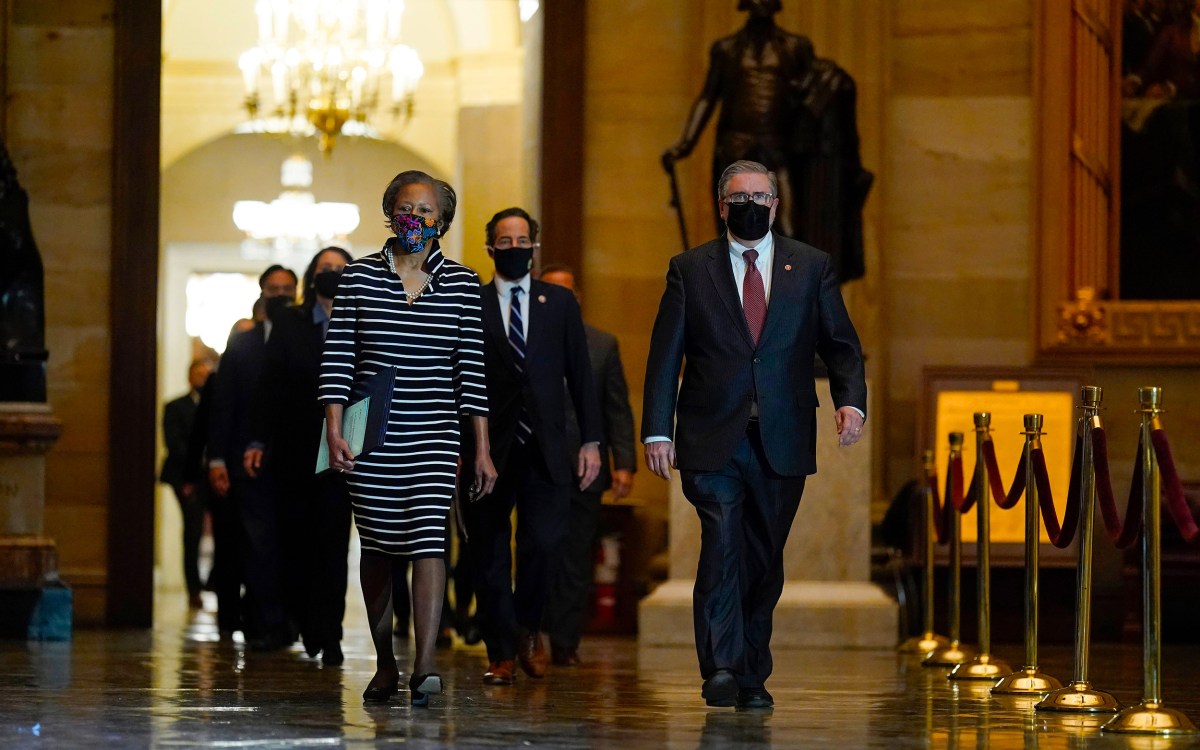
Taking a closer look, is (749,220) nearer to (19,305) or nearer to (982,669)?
(982,669)

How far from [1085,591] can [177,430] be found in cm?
1123

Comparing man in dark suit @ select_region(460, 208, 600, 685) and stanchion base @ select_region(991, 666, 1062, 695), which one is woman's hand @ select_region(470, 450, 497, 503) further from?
stanchion base @ select_region(991, 666, 1062, 695)

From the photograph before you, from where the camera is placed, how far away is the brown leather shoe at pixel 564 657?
9.59 m

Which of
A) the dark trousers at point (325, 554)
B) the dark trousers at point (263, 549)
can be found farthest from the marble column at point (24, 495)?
the dark trousers at point (325, 554)

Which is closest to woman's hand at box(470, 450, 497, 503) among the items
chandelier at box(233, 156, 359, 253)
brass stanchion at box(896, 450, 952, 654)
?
brass stanchion at box(896, 450, 952, 654)

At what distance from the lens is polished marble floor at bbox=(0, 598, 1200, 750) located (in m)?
6.12

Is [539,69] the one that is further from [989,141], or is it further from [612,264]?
[989,141]

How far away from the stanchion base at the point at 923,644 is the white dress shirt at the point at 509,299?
110 inches

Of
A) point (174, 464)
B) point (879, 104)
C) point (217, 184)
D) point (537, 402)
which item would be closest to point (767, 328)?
point (537, 402)

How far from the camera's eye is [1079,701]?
729 centimetres

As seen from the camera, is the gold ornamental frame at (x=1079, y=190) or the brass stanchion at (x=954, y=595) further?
the gold ornamental frame at (x=1079, y=190)

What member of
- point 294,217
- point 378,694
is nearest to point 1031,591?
point 378,694

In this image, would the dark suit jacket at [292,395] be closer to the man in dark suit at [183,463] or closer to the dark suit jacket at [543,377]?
the dark suit jacket at [543,377]

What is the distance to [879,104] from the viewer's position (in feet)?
42.7
